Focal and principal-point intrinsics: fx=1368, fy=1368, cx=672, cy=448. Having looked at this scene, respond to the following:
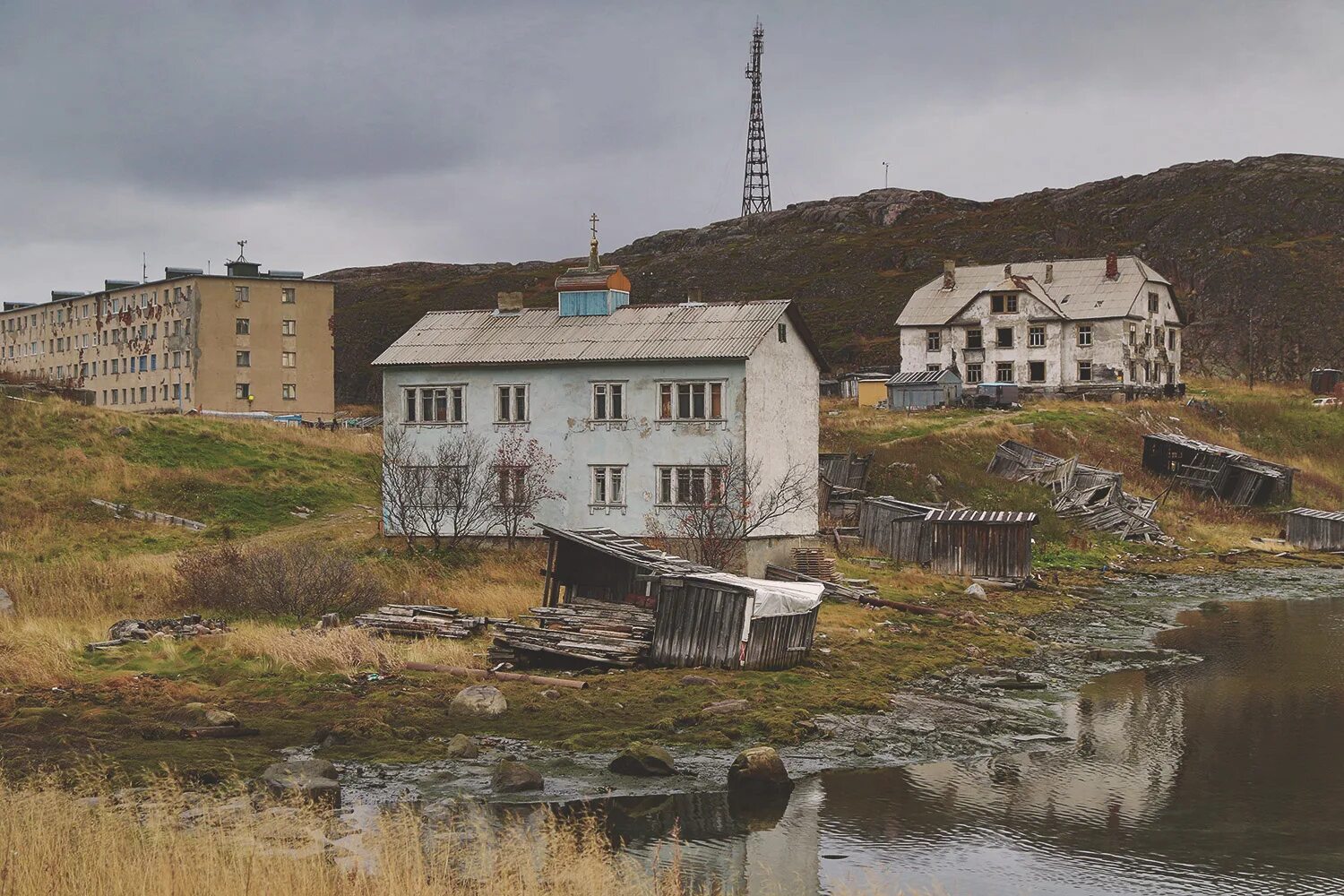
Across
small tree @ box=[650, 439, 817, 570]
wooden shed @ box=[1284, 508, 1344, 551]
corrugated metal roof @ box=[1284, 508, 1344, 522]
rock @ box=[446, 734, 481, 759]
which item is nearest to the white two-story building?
small tree @ box=[650, 439, 817, 570]

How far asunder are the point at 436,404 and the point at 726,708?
73.7 feet

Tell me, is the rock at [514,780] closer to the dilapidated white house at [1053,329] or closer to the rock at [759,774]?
the rock at [759,774]

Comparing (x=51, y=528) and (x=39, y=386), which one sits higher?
(x=39, y=386)

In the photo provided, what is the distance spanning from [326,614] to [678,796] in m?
13.6

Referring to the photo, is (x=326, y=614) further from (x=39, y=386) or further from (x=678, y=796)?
(x=39, y=386)

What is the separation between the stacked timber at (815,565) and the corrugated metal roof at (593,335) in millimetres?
6495

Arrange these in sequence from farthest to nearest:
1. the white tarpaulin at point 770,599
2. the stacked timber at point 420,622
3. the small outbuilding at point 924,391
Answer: the small outbuilding at point 924,391 → the stacked timber at point 420,622 → the white tarpaulin at point 770,599

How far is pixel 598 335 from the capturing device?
142ft

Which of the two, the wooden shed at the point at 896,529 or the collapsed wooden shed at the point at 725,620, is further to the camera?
the wooden shed at the point at 896,529

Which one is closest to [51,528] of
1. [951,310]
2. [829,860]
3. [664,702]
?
[664,702]

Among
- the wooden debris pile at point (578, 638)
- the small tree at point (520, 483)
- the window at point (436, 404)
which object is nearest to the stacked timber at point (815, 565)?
the small tree at point (520, 483)

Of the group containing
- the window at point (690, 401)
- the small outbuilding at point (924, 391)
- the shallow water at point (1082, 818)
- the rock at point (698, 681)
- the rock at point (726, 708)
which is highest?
the small outbuilding at point (924, 391)

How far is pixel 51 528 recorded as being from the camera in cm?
4672

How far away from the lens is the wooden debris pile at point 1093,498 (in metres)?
55.6
